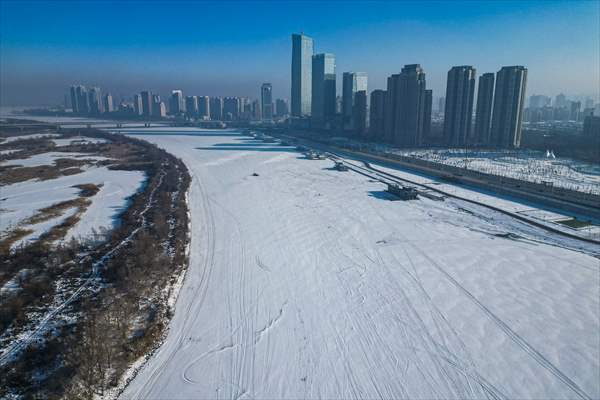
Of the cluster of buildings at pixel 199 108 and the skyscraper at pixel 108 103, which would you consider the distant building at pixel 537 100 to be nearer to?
the cluster of buildings at pixel 199 108

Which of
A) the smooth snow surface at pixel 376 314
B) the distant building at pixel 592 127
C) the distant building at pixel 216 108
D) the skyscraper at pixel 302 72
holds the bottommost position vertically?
the smooth snow surface at pixel 376 314

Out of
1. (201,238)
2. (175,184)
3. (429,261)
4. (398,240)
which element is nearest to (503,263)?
(429,261)

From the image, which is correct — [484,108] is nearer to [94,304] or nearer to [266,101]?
[94,304]

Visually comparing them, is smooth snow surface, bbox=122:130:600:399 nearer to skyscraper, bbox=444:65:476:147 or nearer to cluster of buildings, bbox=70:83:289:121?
skyscraper, bbox=444:65:476:147

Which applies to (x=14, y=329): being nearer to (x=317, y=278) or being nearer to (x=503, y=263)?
(x=317, y=278)

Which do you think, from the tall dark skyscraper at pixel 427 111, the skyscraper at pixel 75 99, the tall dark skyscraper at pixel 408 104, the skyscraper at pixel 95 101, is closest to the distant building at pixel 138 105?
the skyscraper at pixel 95 101

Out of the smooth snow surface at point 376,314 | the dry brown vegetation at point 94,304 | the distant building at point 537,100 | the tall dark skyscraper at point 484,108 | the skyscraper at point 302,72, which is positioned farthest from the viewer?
the distant building at point 537,100

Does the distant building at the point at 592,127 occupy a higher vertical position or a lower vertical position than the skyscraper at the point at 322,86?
lower
